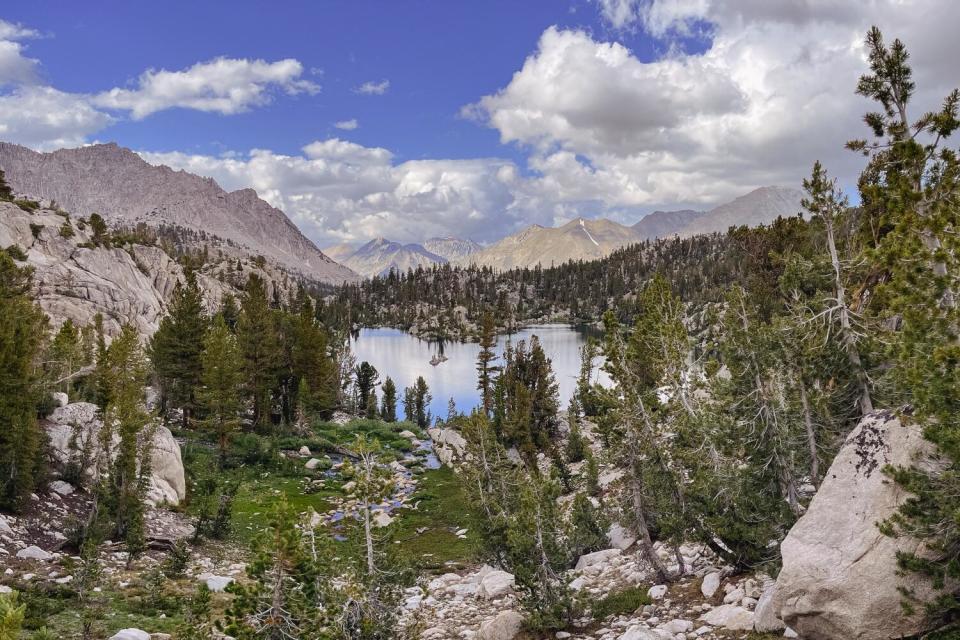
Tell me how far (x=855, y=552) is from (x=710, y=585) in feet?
19.7

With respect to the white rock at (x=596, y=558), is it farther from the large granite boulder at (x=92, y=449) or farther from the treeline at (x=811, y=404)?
the large granite boulder at (x=92, y=449)

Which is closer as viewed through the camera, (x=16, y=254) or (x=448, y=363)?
(x=16, y=254)

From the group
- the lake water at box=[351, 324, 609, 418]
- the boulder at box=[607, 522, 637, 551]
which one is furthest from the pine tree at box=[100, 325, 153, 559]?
the lake water at box=[351, 324, 609, 418]

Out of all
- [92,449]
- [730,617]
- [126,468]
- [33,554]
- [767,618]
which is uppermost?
[767,618]

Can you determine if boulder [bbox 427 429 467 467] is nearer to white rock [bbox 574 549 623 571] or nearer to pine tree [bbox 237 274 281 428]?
pine tree [bbox 237 274 281 428]

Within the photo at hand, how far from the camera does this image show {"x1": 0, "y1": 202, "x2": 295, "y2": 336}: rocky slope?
6475cm

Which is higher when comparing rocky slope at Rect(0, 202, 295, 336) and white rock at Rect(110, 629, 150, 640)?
rocky slope at Rect(0, 202, 295, 336)

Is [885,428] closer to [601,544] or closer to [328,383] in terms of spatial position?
[601,544]

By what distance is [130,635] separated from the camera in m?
12.7

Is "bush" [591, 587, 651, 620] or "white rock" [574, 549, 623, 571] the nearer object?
"bush" [591, 587, 651, 620]

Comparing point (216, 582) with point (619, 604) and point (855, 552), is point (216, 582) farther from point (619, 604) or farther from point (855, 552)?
point (855, 552)

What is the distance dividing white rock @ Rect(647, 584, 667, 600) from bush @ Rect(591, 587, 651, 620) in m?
0.13

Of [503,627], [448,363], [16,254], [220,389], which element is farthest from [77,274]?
[448,363]

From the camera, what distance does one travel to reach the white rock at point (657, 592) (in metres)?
15.4
